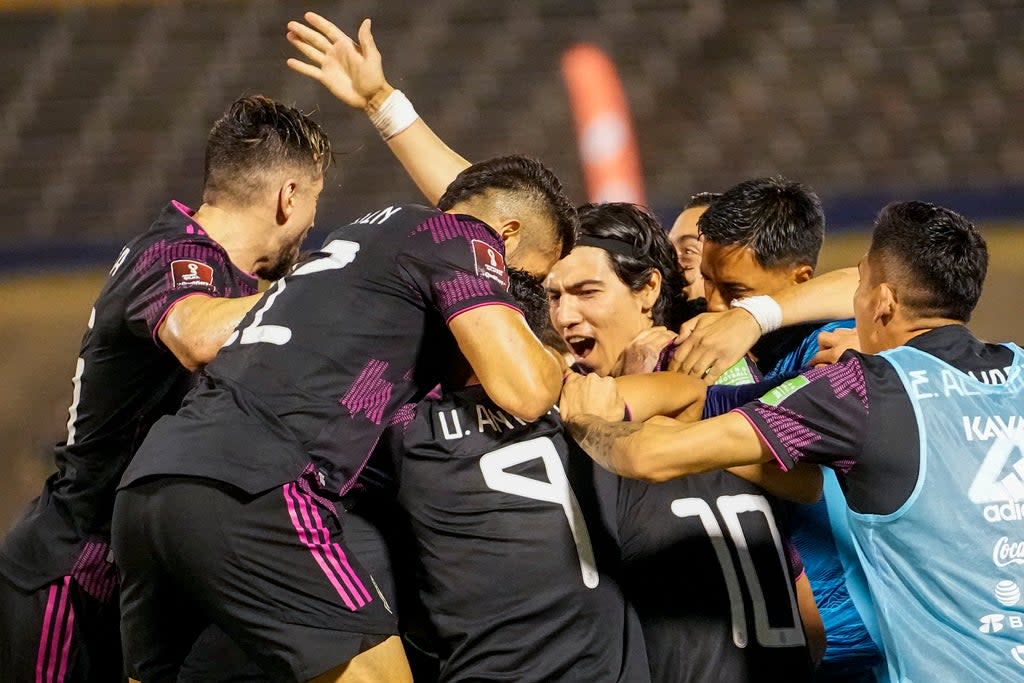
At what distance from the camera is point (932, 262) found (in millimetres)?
2723

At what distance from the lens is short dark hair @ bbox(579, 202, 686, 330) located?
12.4 feet

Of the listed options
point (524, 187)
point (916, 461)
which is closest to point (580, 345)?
point (524, 187)

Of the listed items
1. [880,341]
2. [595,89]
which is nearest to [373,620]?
[880,341]

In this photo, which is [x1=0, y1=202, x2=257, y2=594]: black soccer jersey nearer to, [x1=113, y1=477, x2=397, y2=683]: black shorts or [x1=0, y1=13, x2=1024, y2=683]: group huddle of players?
[x1=0, y1=13, x2=1024, y2=683]: group huddle of players

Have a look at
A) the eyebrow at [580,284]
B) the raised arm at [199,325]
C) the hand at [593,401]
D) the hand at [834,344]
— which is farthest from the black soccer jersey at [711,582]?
the eyebrow at [580,284]

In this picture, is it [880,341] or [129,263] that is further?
[129,263]

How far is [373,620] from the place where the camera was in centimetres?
257

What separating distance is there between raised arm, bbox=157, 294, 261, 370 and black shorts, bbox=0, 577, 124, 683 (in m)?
0.82

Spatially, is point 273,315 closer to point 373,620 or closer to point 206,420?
point 206,420

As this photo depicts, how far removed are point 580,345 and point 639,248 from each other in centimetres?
35

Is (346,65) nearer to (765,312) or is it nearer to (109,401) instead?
(109,401)

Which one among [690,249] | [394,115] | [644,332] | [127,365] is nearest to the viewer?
[127,365]

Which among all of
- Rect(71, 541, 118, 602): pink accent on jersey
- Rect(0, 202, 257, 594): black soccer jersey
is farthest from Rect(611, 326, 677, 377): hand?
Rect(71, 541, 118, 602): pink accent on jersey

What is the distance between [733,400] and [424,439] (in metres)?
0.82
